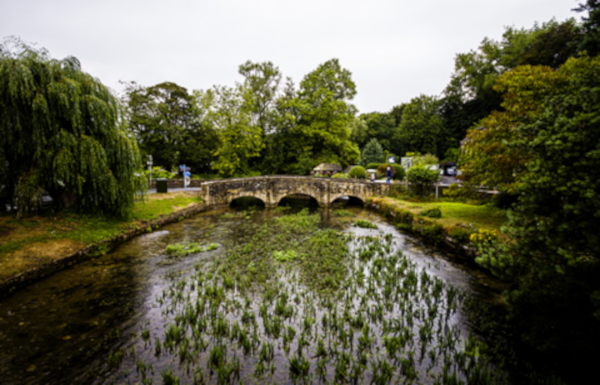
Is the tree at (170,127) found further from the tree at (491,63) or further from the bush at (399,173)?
the tree at (491,63)

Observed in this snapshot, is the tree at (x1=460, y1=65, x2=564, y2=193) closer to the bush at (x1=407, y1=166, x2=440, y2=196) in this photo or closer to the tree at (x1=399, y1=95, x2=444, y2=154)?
the bush at (x1=407, y1=166, x2=440, y2=196)

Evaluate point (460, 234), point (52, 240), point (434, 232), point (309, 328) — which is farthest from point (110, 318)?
point (434, 232)

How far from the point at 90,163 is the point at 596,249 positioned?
16.8 meters

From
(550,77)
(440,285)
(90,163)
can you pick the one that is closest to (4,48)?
(90,163)

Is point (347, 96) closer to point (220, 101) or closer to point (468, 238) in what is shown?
point (220, 101)

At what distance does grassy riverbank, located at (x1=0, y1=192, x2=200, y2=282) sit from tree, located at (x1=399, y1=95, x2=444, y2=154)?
178 ft

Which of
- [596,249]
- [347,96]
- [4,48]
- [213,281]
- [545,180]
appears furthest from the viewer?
[347,96]

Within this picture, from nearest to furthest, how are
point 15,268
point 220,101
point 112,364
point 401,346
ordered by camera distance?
point 112,364 → point 401,346 → point 15,268 → point 220,101

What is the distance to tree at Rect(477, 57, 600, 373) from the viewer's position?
4.47 m

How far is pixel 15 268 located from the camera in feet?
29.1

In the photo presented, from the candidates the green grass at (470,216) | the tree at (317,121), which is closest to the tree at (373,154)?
the tree at (317,121)

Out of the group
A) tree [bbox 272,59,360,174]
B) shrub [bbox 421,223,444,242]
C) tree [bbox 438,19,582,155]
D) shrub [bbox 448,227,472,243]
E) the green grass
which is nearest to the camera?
shrub [bbox 448,227,472,243]

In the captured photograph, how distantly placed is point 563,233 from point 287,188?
25675 millimetres

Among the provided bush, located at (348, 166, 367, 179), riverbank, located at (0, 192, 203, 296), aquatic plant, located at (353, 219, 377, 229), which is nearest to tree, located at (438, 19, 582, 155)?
bush, located at (348, 166, 367, 179)
